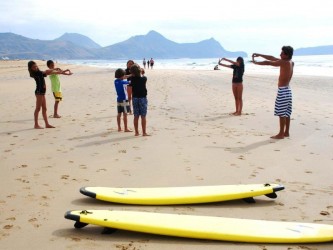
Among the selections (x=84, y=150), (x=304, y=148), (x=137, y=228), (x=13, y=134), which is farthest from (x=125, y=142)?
(x=137, y=228)

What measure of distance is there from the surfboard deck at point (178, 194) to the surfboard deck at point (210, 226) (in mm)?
525

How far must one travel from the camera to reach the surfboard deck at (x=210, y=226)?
11.4 ft

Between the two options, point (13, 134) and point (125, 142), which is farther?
point (13, 134)

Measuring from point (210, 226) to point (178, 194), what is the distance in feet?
3.06

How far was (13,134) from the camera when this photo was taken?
8492mm

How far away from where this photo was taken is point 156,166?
19.8 feet

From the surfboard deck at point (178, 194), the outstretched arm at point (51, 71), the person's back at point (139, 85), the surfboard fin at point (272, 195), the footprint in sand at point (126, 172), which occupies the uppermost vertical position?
the outstretched arm at point (51, 71)

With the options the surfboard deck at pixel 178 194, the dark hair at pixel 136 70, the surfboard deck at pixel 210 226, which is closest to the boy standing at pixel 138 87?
the dark hair at pixel 136 70

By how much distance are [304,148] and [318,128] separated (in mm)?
2210

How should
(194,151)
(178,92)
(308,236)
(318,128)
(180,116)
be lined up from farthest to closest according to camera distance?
(178,92) < (180,116) < (318,128) < (194,151) < (308,236)

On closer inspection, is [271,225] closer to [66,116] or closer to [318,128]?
[318,128]

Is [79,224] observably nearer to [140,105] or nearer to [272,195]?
[272,195]

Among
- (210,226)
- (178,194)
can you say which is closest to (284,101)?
(178,194)

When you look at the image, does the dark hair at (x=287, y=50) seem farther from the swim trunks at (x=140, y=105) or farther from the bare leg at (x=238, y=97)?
the bare leg at (x=238, y=97)
